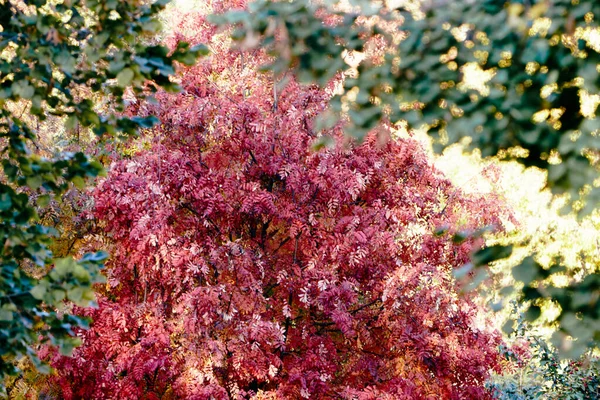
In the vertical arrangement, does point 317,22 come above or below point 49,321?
above

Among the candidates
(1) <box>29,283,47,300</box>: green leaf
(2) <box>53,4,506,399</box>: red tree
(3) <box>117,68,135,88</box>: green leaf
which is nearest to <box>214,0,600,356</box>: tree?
(3) <box>117,68,135,88</box>: green leaf

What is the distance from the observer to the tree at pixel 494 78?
7.45 feet

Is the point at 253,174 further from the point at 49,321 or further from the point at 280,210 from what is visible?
the point at 49,321

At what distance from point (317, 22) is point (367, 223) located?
3925 mm

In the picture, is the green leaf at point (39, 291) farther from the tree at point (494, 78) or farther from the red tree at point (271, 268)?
the red tree at point (271, 268)

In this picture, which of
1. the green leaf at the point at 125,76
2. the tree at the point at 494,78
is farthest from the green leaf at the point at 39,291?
the tree at the point at 494,78

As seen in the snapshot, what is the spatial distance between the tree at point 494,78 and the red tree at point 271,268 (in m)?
3.38

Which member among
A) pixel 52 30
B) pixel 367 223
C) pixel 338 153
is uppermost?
pixel 52 30

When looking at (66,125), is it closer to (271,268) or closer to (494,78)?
(494,78)

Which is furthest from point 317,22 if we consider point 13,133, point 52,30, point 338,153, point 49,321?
point 338,153

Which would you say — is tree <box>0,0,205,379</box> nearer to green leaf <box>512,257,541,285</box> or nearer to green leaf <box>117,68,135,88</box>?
green leaf <box>117,68,135,88</box>

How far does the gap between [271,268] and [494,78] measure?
14.3ft

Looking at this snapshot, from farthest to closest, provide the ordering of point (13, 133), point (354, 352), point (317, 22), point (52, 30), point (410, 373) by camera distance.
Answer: point (354, 352) < point (410, 373) < point (13, 133) < point (52, 30) < point (317, 22)

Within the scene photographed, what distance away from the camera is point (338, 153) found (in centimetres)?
617
